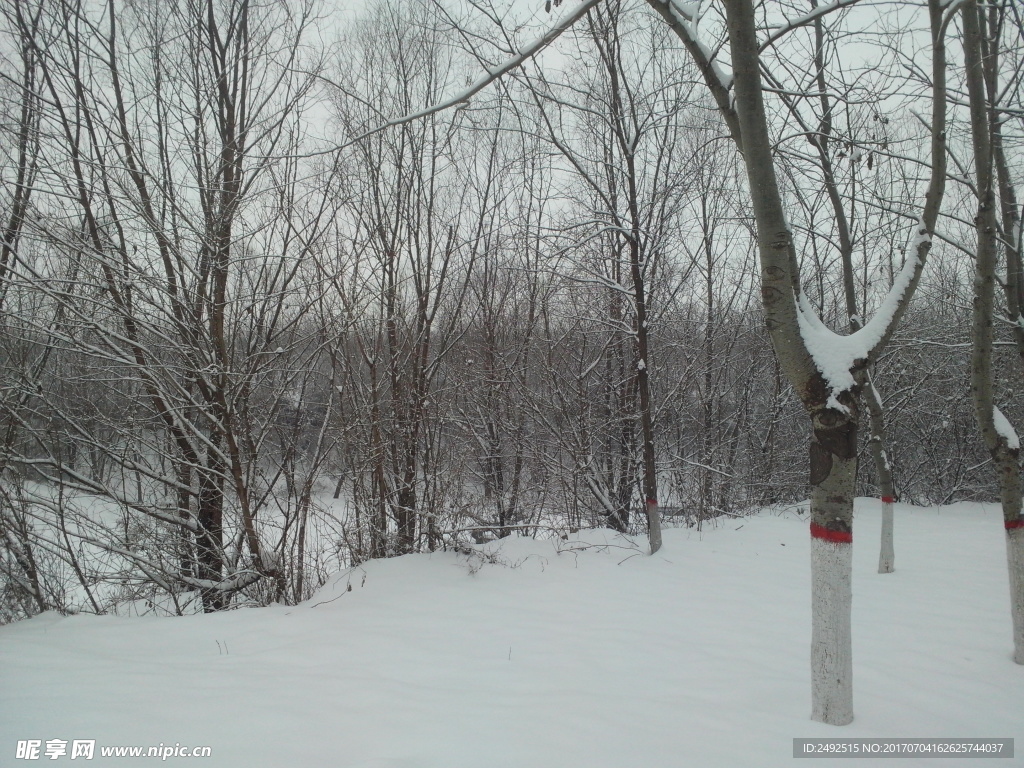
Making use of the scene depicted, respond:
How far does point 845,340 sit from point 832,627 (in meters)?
1.34

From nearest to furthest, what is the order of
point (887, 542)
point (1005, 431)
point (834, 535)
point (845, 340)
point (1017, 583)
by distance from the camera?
point (834, 535) < point (845, 340) < point (1017, 583) < point (1005, 431) < point (887, 542)

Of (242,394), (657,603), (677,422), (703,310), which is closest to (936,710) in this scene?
(657,603)

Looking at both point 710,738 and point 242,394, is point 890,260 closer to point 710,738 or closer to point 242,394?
point 710,738

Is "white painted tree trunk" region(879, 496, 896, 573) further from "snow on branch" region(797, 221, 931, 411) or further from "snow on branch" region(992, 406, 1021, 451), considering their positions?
"snow on branch" region(797, 221, 931, 411)

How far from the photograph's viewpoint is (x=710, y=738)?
8.22 feet

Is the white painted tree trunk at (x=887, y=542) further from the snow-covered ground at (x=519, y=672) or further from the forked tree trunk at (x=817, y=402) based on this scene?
the forked tree trunk at (x=817, y=402)

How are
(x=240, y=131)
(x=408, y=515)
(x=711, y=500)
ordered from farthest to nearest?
(x=711, y=500) < (x=408, y=515) < (x=240, y=131)

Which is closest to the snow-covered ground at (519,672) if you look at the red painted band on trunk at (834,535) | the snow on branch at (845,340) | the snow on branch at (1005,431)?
the red painted band on trunk at (834,535)

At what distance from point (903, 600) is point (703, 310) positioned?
756 centimetres

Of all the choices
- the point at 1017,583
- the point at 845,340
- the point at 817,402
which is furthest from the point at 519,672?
the point at 1017,583

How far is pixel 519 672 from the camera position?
3346mm

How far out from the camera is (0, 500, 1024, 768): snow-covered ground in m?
2.41

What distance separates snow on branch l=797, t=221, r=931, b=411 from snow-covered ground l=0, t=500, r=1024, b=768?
63.9 inches

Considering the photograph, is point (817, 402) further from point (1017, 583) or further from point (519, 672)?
point (519, 672)
